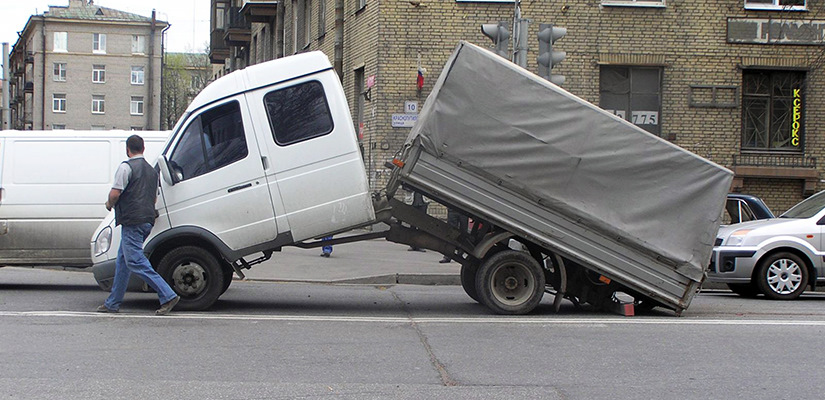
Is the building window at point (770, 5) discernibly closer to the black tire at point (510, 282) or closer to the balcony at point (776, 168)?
the balcony at point (776, 168)

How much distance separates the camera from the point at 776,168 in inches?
755

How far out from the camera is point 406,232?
9422 mm

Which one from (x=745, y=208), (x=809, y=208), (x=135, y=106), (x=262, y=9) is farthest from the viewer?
(x=135, y=106)

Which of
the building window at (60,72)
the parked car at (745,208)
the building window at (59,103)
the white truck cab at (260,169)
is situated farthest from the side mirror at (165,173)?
the building window at (60,72)

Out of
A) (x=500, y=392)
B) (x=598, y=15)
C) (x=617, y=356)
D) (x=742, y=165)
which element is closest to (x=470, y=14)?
(x=598, y=15)

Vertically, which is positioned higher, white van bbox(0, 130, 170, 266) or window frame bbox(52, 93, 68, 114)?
window frame bbox(52, 93, 68, 114)

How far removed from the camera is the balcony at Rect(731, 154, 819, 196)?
62.8 feet

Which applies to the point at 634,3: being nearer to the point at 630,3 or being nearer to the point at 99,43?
the point at 630,3

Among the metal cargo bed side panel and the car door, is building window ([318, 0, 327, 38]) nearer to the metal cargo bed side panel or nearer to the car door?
the car door

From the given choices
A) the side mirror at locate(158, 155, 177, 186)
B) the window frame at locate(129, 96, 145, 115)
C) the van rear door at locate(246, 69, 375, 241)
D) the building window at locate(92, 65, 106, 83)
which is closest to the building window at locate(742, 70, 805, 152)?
the van rear door at locate(246, 69, 375, 241)

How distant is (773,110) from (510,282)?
1242cm

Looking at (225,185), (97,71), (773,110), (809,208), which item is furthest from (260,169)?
(97,71)

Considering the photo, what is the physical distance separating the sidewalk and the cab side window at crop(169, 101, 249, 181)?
169 inches

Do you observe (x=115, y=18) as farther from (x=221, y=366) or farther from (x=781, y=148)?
(x=221, y=366)
